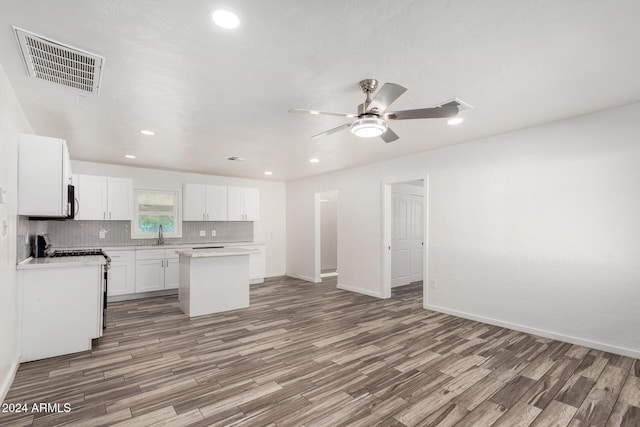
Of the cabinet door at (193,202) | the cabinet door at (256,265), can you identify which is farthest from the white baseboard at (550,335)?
the cabinet door at (193,202)

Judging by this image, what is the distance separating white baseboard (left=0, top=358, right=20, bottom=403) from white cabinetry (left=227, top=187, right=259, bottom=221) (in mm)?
4511

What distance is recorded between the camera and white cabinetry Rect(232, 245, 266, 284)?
6.99 meters

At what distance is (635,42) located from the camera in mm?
2006

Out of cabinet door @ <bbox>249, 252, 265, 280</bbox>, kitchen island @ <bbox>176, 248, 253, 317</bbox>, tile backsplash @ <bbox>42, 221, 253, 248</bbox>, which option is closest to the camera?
kitchen island @ <bbox>176, 248, 253, 317</bbox>

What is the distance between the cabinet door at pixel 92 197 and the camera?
5.45 m

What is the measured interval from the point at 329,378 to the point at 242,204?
520 centimetres

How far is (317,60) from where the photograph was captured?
2.19 m

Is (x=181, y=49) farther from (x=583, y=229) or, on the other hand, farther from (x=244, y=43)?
(x=583, y=229)

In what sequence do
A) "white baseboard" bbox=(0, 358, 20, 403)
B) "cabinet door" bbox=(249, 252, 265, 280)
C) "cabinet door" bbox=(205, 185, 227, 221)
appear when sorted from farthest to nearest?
"cabinet door" bbox=(249, 252, 265, 280), "cabinet door" bbox=(205, 185, 227, 221), "white baseboard" bbox=(0, 358, 20, 403)

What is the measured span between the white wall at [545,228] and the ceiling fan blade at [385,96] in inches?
103

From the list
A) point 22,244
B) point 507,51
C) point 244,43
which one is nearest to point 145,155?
point 22,244

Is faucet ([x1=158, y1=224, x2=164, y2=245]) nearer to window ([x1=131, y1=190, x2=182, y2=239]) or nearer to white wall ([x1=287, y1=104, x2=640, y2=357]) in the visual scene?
window ([x1=131, y1=190, x2=182, y2=239])

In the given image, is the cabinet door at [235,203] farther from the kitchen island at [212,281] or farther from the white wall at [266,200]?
the kitchen island at [212,281]

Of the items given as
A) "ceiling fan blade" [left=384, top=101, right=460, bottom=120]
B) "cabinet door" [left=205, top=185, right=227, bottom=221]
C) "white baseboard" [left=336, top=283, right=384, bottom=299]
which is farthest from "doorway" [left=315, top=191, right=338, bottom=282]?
"ceiling fan blade" [left=384, top=101, right=460, bottom=120]
